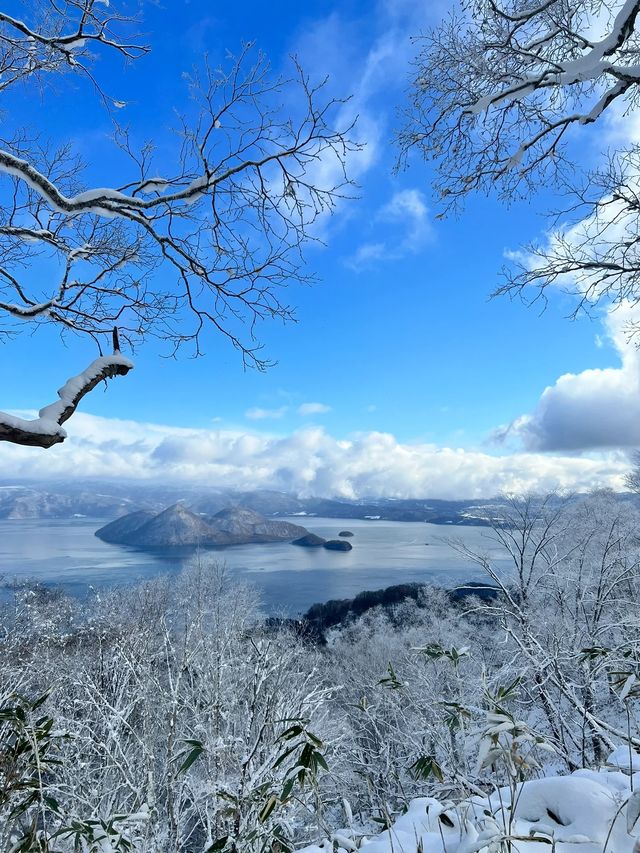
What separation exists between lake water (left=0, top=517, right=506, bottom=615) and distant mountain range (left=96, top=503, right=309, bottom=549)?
284cm

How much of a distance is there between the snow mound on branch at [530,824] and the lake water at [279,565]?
19.9m

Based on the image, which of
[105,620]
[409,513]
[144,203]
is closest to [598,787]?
[144,203]

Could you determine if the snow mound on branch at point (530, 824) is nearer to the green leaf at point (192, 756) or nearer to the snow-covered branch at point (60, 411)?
the green leaf at point (192, 756)

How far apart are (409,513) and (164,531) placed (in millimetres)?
65070

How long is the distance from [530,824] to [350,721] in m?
15.1

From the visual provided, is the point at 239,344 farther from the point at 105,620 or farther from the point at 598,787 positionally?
the point at 105,620

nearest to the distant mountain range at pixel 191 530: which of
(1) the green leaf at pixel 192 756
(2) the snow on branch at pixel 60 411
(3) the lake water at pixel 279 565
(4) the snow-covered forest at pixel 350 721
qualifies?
(3) the lake water at pixel 279 565

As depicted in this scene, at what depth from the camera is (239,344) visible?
3.13 metres

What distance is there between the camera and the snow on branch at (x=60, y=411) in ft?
6.42

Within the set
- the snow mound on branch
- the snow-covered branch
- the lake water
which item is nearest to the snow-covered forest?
the snow mound on branch

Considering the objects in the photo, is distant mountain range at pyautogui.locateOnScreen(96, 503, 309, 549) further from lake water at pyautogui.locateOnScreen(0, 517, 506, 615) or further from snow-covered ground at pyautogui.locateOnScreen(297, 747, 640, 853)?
snow-covered ground at pyautogui.locateOnScreen(297, 747, 640, 853)

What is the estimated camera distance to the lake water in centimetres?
3152

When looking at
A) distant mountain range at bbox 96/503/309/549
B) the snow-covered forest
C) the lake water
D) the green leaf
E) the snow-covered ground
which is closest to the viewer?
the snow-covered ground

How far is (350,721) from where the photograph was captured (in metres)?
13.7
